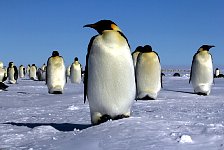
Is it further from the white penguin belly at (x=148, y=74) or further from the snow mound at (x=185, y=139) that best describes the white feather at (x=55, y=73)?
the snow mound at (x=185, y=139)

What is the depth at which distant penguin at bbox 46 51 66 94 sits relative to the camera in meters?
15.0

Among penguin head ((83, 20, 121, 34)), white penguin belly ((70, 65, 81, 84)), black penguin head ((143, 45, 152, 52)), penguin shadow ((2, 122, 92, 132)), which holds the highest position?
penguin head ((83, 20, 121, 34))

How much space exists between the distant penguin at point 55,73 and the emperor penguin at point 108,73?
9.22 metres

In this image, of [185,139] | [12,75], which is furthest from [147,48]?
[12,75]

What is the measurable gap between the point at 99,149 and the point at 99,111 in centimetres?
172

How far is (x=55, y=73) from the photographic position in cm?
1501

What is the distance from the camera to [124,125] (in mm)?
5152

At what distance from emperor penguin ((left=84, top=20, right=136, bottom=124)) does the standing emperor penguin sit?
7.83 meters

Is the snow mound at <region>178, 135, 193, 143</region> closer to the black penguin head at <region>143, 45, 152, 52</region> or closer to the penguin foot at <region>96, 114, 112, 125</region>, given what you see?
the penguin foot at <region>96, 114, 112, 125</region>

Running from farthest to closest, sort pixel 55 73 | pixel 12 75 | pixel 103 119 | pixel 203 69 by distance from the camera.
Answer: pixel 12 75 → pixel 55 73 → pixel 203 69 → pixel 103 119

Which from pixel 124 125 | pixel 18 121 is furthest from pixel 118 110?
pixel 18 121

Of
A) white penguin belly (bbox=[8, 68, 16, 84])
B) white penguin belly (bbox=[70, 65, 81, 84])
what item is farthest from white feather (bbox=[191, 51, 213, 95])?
Answer: white penguin belly (bbox=[8, 68, 16, 84])

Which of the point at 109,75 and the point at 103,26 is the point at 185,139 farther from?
the point at 103,26

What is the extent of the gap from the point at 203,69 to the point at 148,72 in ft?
10.3
